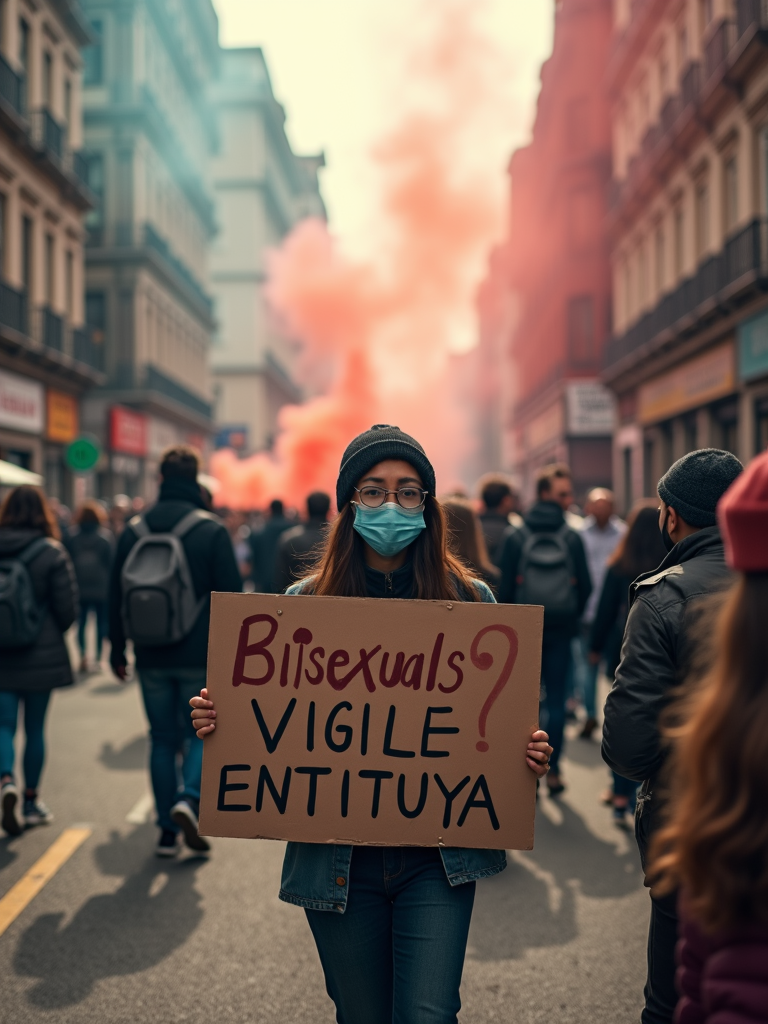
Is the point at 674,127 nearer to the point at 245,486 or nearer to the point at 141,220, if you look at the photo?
the point at 141,220

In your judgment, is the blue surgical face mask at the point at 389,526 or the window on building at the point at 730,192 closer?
the blue surgical face mask at the point at 389,526

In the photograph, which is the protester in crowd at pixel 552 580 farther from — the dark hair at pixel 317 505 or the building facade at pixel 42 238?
the building facade at pixel 42 238

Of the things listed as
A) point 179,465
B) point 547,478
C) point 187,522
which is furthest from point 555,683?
point 179,465

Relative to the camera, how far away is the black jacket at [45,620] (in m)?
6.39

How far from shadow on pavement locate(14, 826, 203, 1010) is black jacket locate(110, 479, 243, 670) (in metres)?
1.03

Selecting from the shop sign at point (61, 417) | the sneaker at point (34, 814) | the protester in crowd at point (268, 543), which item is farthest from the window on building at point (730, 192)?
the sneaker at point (34, 814)

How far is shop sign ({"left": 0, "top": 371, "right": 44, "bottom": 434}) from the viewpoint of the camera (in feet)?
74.5

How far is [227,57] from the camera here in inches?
2408

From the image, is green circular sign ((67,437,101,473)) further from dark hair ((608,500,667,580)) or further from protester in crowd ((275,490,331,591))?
dark hair ((608,500,667,580))

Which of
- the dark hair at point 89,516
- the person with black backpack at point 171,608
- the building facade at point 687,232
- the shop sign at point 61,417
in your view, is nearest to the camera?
the person with black backpack at point 171,608

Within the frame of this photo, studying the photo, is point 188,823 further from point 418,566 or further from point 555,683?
point 418,566

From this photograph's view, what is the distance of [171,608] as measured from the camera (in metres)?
5.66

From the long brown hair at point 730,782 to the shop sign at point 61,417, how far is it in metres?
26.2

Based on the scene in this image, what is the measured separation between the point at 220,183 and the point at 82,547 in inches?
2040
